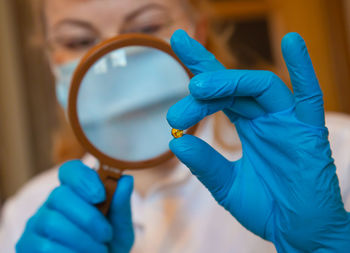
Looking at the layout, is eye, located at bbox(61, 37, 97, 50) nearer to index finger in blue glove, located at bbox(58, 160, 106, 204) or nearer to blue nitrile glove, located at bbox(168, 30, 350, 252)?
index finger in blue glove, located at bbox(58, 160, 106, 204)

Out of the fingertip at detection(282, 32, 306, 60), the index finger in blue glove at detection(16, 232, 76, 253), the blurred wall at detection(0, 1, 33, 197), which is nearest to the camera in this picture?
the fingertip at detection(282, 32, 306, 60)

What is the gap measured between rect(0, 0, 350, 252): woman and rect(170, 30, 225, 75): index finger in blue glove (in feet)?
1.08

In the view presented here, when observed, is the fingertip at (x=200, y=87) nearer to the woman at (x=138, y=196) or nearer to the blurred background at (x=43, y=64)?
the woman at (x=138, y=196)

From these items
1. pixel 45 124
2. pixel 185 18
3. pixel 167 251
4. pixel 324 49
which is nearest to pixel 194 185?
pixel 167 251

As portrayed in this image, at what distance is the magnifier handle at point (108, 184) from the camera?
76 centimetres

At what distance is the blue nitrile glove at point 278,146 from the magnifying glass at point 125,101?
0.18 m

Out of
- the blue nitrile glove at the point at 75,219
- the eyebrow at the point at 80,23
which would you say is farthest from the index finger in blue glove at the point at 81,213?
the eyebrow at the point at 80,23

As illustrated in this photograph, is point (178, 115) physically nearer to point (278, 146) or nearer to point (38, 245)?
point (278, 146)

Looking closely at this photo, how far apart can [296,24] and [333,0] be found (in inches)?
12.1

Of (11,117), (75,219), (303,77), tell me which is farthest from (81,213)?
(11,117)

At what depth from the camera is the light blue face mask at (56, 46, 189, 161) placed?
0.79 meters

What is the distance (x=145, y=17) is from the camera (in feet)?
3.27

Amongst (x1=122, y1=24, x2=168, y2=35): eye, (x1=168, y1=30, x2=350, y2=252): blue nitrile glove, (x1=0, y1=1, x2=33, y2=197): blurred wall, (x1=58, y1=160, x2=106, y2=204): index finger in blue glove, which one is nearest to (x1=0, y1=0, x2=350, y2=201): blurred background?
(x1=0, y1=1, x2=33, y2=197): blurred wall

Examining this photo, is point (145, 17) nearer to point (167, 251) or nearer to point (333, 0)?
point (167, 251)
